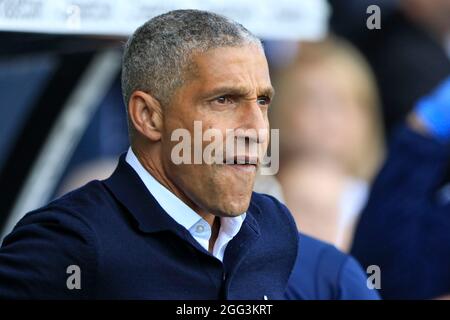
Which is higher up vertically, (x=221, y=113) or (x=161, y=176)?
(x=221, y=113)

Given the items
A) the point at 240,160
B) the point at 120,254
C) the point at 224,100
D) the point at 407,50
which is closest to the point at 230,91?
the point at 224,100

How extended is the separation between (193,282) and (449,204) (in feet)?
5.62

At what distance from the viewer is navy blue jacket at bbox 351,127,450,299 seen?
404cm

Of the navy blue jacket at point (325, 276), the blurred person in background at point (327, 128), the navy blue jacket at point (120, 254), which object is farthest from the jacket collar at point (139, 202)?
the blurred person in background at point (327, 128)

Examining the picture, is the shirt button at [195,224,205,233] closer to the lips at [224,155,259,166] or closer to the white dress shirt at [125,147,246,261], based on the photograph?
the white dress shirt at [125,147,246,261]

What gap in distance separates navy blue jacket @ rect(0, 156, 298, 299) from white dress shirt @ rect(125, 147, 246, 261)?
1cm

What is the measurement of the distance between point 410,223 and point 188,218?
1.73m

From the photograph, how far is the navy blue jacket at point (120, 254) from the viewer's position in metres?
2.42

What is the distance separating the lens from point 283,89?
6086 mm

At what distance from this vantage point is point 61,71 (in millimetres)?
4758

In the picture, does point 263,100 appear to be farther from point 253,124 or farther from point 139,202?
point 139,202

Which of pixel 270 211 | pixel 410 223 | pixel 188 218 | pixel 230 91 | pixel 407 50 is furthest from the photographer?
pixel 407 50

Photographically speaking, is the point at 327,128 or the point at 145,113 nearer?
the point at 145,113

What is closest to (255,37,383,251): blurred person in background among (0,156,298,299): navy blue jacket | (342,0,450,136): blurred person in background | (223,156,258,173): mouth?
(342,0,450,136): blurred person in background
